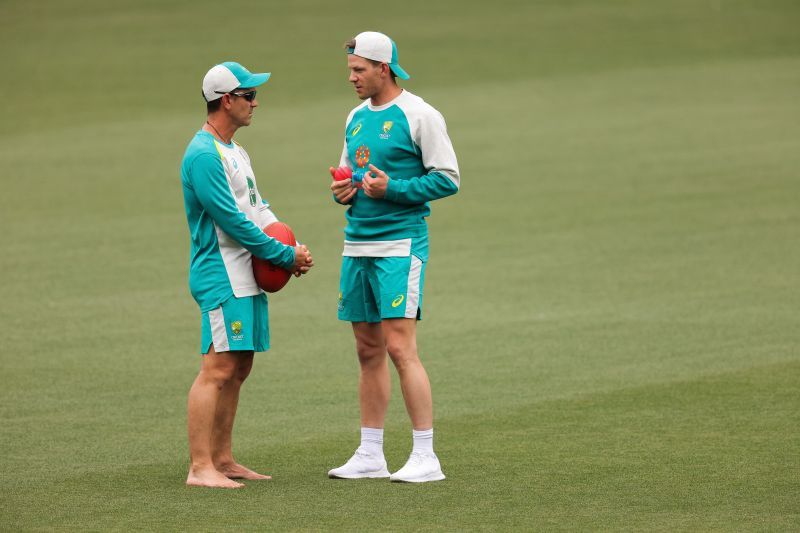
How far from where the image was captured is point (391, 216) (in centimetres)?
777

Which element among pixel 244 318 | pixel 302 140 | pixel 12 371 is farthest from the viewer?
pixel 302 140

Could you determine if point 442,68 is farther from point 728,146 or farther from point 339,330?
point 339,330

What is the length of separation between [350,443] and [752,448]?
92.6 inches

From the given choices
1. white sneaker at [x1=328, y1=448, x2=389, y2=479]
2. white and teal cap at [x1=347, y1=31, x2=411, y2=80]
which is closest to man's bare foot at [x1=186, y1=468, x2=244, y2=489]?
white sneaker at [x1=328, y1=448, x2=389, y2=479]

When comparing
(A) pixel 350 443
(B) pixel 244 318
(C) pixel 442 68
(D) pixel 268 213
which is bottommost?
(A) pixel 350 443

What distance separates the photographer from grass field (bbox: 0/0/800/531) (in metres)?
7.44

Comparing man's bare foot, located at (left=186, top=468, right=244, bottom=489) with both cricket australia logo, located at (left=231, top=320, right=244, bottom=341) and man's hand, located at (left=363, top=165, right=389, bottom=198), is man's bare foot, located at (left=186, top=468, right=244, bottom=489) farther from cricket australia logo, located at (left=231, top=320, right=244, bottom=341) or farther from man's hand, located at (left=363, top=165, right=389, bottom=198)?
man's hand, located at (left=363, top=165, right=389, bottom=198)

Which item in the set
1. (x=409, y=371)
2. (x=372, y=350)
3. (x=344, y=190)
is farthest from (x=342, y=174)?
(x=409, y=371)

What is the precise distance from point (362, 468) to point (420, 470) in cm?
38

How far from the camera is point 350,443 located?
28.6 feet

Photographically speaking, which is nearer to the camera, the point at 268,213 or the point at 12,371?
the point at 268,213

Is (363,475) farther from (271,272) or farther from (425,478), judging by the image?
(271,272)

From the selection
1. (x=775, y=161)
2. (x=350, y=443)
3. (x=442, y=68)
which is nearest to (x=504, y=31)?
(x=442, y=68)

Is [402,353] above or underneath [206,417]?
above
